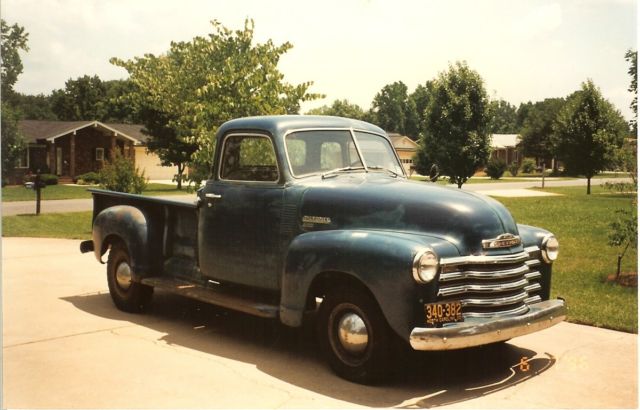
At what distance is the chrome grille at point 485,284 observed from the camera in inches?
188

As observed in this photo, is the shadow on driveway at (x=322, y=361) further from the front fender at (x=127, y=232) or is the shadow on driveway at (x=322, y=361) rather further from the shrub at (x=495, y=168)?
the shrub at (x=495, y=168)

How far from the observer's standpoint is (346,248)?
16.4ft

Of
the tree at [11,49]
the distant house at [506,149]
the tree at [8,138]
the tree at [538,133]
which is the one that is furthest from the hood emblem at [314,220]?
the distant house at [506,149]

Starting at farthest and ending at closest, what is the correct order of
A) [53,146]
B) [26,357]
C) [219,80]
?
[53,146] < [219,80] < [26,357]

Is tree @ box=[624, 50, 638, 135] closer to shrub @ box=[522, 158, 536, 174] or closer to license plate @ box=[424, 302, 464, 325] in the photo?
license plate @ box=[424, 302, 464, 325]

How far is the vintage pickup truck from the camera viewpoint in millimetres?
4734

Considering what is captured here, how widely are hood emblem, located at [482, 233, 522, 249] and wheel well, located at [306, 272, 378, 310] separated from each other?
36.5 inches

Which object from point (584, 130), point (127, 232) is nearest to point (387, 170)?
point (127, 232)

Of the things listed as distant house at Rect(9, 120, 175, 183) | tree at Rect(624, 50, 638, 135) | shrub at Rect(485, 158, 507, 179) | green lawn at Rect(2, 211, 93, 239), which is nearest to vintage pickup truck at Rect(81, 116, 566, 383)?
tree at Rect(624, 50, 638, 135)

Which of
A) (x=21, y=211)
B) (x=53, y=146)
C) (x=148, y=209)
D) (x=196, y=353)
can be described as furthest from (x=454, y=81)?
(x=53, y=146)

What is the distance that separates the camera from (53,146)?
37.1 metres

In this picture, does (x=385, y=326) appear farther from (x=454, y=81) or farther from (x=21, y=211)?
(x=454, y=81)

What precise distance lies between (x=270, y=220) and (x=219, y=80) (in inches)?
195

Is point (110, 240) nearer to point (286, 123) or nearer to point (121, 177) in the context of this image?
point (286, 123)
